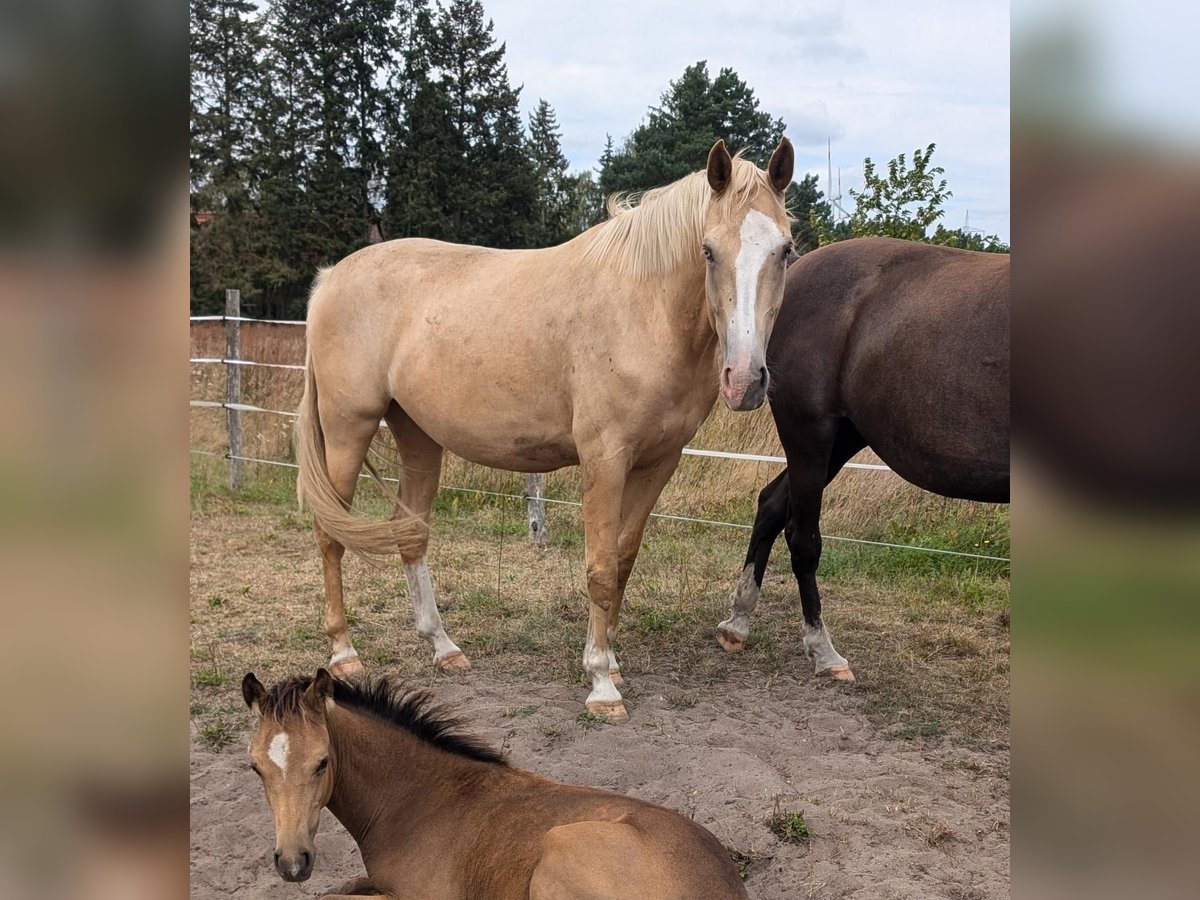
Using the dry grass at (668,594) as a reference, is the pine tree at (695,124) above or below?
above

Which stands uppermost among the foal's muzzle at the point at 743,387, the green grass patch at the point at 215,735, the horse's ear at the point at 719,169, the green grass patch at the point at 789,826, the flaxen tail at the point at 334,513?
the horse's ear at the point at 719,169

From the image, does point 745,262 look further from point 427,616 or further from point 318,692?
point 427,616

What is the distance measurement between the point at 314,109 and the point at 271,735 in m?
31.0

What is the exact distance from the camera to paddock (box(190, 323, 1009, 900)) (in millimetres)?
2982

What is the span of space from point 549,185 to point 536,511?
2749 centimetres

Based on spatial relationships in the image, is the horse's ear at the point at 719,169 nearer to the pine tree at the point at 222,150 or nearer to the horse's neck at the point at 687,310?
the horse's neck at the point at 687,310

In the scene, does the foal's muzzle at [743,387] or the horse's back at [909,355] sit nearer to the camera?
the foal's muzzle at [743,387]

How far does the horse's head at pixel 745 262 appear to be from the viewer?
3.29m

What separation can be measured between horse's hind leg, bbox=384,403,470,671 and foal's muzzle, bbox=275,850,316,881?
89.5 inches

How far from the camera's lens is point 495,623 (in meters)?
5.25

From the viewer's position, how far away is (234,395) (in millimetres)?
8773

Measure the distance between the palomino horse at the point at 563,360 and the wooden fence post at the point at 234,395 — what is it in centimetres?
420

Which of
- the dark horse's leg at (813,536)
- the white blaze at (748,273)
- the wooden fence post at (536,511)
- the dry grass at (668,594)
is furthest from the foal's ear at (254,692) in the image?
the wooden fence post at (536,511)
